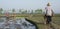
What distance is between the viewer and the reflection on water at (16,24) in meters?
5.51

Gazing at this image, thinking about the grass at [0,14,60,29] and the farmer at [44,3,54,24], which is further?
the grass at [0,14,60,29]

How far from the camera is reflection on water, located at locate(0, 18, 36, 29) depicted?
5.51 meters

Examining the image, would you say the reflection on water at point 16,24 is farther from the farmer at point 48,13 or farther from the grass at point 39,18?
the farmer at point 48,13

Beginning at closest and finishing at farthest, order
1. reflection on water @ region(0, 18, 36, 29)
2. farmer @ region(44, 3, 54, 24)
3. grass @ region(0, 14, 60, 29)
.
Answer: farmer @ region(44, 3, 54, 24), reflection on water @ region(0, 18, 36, 29), grass @ region(0, 14, 60, 29)

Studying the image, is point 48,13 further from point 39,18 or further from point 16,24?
point 16,24

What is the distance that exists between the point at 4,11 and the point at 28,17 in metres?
0.75

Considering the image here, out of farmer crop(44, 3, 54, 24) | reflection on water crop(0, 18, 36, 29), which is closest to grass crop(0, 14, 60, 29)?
reflection on water crop(0, 18, 36, 29)

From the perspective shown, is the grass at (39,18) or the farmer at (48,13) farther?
the grass at (39,18)

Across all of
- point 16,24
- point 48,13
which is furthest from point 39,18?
point 48,13

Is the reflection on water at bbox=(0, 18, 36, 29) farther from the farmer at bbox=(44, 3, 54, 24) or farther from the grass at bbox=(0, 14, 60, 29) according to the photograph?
the farmer at bbox=(44, 3, 54, 24)

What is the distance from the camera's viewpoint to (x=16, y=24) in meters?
5.84

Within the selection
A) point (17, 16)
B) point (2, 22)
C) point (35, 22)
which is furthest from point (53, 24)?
point (2, 22)

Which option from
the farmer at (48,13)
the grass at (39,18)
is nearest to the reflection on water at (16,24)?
the grass at (39,18)

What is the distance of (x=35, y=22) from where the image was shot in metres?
5.84
